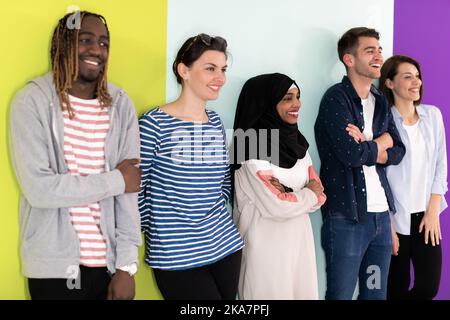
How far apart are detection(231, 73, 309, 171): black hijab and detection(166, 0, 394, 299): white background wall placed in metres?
0.13

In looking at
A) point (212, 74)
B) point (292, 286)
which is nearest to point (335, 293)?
point (292, 286)

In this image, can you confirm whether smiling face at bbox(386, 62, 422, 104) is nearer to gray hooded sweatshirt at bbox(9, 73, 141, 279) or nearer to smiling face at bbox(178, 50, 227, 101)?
smiling face at bbox(178, 50, 227, 101)

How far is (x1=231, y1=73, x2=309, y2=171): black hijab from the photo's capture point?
2.42 meters

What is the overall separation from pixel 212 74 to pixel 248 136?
36 cm

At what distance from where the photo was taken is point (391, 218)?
2.84 meters

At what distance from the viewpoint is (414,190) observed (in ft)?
9.36

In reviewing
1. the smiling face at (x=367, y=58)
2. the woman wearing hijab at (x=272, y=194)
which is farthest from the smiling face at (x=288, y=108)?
the smiling face at (x=367, y=58)

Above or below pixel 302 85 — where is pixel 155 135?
below

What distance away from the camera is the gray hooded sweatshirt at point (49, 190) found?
1740 mm

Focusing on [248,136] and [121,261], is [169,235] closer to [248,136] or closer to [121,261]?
[121,261]

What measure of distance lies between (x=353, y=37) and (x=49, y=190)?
1.79 metres

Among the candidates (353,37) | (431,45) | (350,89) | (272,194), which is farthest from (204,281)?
(431,45)

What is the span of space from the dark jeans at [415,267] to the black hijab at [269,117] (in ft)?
2.91

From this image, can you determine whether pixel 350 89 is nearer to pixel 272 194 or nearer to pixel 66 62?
pixel 272 194
